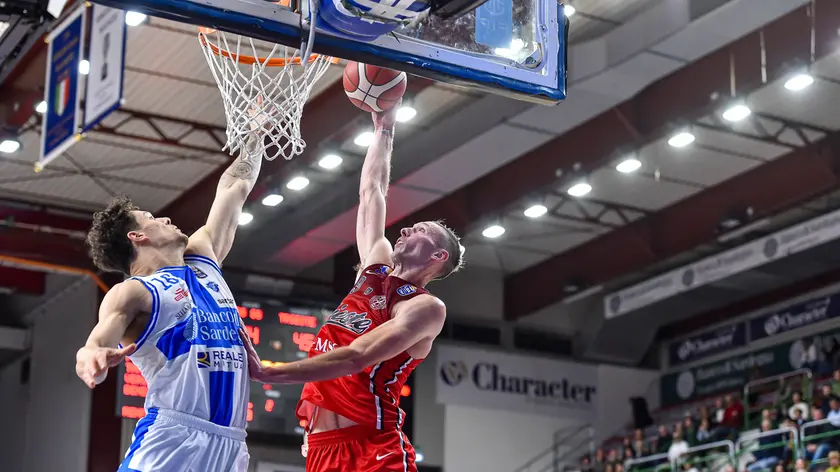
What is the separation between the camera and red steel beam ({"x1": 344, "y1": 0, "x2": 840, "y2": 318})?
14.2 meters

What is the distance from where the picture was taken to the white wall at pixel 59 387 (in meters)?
20.7

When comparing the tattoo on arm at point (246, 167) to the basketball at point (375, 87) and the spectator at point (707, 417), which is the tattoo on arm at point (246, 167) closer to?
the basketball at point (375, 87)

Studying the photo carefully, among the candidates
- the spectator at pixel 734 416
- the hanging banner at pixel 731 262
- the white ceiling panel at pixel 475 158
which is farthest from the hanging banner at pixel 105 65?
the spectator at pixel 734 416

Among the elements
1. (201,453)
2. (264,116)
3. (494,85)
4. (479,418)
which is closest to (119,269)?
(201,453)

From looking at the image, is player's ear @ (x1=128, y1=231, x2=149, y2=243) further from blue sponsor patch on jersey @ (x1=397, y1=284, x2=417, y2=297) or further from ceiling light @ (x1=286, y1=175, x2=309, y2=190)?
ceiling light @ (x1=286, y1=175, x2=309, y2=190)

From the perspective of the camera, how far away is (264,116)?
633cm

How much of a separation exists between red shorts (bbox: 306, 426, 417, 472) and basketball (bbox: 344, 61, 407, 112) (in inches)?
79.8

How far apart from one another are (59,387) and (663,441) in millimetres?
11300

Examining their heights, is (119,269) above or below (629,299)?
below

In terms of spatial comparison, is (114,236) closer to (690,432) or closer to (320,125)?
(320,125)

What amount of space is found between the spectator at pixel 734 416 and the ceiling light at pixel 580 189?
4852 millimetres

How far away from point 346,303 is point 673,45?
9.84 meters

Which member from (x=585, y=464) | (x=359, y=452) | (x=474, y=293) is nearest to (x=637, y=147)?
(x=474, y=293)

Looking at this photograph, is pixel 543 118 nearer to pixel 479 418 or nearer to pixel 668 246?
pixel 668 246
